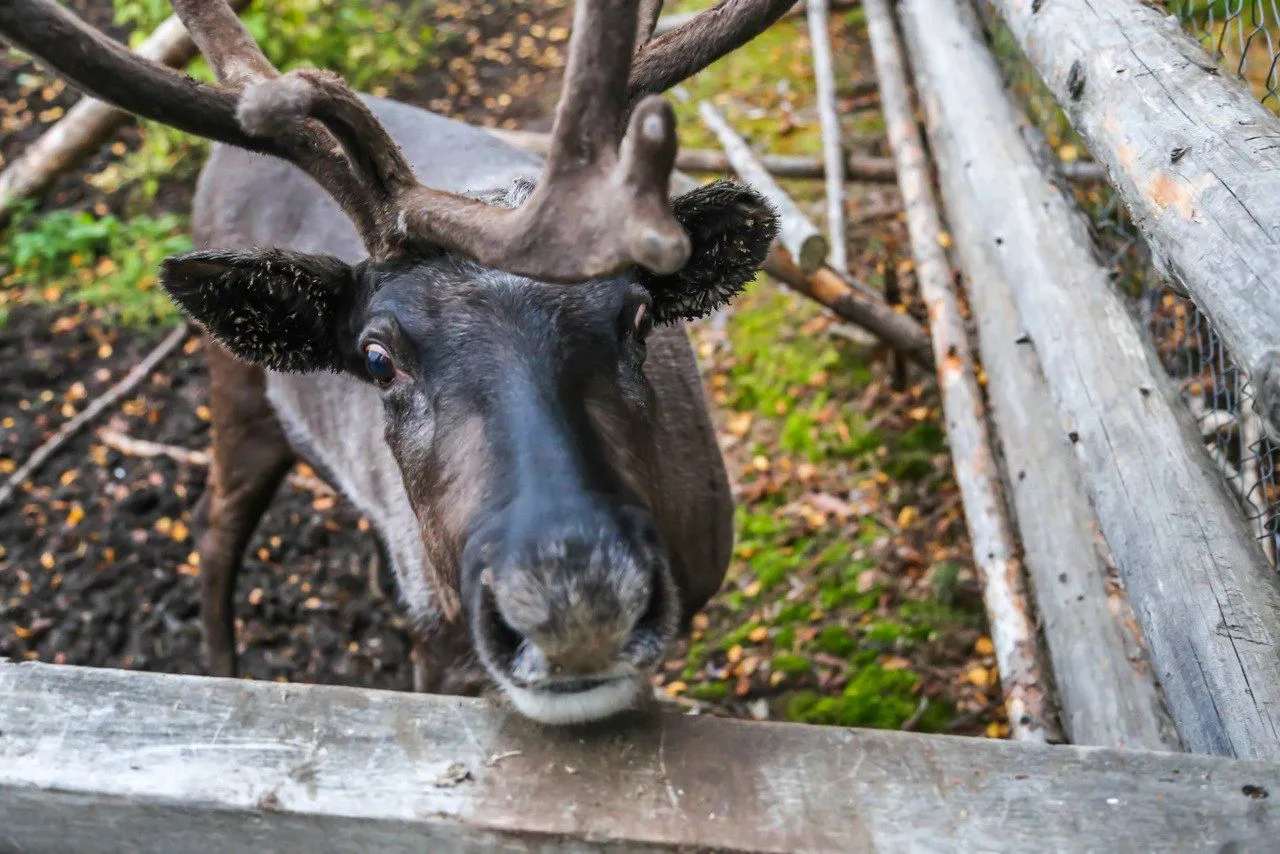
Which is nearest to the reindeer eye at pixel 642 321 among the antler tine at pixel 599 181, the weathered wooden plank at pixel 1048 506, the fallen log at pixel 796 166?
the antler tine at pixel 599 181

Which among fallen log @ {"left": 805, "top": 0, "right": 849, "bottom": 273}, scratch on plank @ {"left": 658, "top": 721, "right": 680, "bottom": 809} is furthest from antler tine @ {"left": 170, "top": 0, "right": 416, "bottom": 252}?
fallen log @ {"left": 805, "top": 0, "right": 849, "bottom": 273}

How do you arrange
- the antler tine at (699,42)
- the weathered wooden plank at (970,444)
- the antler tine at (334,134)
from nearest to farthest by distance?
the antler tine at (334,134) < the antler tine at (699,42) < the weathered wooden plank at (970,444)

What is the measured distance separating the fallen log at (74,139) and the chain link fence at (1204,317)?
14.6 ft

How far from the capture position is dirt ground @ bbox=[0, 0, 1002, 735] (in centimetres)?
531

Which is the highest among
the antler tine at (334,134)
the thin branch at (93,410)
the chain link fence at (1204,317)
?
the antler tine at (334,134)

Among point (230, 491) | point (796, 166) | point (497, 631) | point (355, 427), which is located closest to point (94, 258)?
point (230, 491)

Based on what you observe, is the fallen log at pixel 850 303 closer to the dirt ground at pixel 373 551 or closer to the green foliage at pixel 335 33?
the dirt ground at pixel 373 551

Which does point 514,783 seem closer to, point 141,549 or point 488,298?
point 488,298

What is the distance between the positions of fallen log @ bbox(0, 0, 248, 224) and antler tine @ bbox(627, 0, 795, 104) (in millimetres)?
3495

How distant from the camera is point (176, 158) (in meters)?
8.94

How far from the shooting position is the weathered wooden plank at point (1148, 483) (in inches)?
96.3

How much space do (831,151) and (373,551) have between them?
12.9 ft

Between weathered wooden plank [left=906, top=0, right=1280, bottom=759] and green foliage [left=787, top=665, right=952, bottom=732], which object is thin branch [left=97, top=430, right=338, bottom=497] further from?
weathered wooden plank [left=906, top=0, right=1280, bottom=759]

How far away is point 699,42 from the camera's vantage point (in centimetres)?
308
